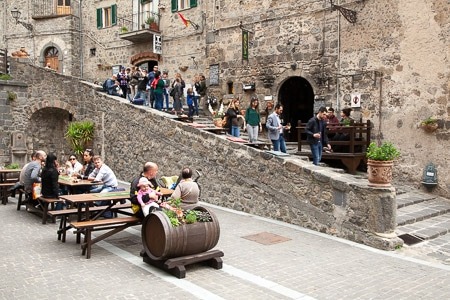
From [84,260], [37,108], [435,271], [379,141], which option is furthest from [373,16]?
[37,108]

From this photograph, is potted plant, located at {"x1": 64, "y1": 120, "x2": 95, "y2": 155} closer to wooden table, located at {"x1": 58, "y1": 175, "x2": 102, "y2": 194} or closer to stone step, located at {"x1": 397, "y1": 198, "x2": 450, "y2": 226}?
wooden table, located at {"x1": 58, "y1": 175, "x2": 102, "y2": 194}

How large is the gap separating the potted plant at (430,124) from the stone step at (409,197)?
1613mm

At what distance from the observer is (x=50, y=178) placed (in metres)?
8.46

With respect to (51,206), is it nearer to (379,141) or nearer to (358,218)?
(358,218)

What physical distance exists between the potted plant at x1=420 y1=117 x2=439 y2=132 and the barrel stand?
24.2 feet

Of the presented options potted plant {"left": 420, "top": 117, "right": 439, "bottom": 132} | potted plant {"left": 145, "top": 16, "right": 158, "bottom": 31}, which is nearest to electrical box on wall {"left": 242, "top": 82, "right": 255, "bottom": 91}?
potted plant {"left": 420, "top": 117, "right": 439, "bottom": 132}

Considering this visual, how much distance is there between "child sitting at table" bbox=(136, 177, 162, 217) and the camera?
657 cm

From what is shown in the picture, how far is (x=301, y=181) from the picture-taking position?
838cm

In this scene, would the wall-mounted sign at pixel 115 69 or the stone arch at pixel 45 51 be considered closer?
the wall-mounted sign at pixel 115 69

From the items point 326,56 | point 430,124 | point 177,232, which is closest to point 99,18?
point 326,56

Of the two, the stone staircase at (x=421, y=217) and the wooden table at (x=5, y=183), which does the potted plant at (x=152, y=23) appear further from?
the stone staircase at (x=421, y=217)

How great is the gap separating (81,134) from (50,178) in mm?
7303

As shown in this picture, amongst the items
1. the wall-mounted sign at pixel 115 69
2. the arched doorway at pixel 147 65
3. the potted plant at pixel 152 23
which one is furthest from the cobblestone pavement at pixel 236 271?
the wall-mounted sign at pixel 115 69

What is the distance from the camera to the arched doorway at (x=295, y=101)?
1530 centimetres
